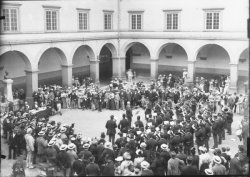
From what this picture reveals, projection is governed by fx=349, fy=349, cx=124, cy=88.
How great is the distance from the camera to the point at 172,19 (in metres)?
32.0

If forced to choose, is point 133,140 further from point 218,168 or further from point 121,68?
point 121,68

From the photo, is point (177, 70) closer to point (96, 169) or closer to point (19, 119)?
point (19, 119)

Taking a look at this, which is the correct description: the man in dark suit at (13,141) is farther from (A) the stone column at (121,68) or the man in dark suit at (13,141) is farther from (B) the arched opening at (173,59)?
(B) the arched opening at (173,59)

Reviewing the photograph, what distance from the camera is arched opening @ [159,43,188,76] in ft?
120

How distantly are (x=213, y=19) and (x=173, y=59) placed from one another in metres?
8.17

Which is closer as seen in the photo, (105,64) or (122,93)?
(122,93)

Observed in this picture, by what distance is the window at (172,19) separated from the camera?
31.8 meters

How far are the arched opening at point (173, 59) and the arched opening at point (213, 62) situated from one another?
5.78ft

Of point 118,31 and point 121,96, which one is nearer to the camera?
point 121,96

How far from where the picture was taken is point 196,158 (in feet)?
33.4

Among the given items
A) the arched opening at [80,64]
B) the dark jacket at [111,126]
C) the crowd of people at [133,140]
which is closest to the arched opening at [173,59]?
the arched opening at [80,64]

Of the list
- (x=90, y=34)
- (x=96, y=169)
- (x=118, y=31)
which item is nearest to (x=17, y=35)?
(x=90, y=34)

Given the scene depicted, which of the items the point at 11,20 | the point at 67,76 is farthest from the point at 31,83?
the point at 11,20

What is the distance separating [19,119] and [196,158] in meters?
9.14
